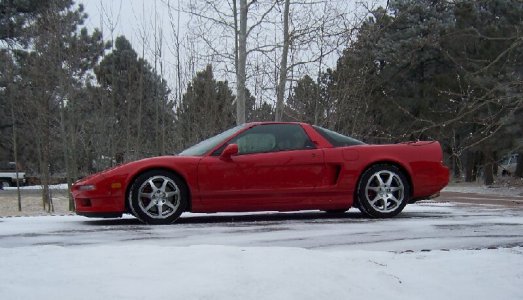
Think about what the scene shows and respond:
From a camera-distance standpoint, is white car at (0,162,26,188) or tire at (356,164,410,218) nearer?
tire at (356,164,410,218)

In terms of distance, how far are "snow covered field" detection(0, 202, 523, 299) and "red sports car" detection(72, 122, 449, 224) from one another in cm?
48

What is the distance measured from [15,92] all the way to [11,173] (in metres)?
23.6

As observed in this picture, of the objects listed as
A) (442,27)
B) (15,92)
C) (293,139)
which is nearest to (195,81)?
(15,92)

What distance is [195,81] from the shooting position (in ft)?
53.5

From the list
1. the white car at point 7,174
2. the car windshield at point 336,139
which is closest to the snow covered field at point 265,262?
the car windshield at point 336,139

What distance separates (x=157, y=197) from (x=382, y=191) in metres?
2.60

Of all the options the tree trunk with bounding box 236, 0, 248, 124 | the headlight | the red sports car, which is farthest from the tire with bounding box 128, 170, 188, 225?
the tree trunk with bounding box 236, 0, 248, 124

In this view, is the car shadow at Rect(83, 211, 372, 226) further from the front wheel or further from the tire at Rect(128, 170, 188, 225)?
the front wheel

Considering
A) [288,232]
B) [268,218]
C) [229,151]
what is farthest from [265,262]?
[268,218]

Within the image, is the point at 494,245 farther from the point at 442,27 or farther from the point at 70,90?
the point at 442,27

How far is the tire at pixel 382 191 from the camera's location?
21.5 ft

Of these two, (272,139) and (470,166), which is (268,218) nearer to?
(272,139)

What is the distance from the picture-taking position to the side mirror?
20.1ft

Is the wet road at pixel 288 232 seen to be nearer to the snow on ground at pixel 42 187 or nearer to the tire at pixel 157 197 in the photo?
the tire at pixel 157 197
